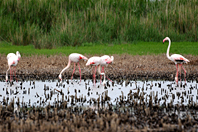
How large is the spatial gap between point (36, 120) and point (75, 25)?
17.8 m

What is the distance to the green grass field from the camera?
18969 mm

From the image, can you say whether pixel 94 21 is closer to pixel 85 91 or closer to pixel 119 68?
pixel 119 68

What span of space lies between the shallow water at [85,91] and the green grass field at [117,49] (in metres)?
8.48

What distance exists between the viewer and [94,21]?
24531 mm

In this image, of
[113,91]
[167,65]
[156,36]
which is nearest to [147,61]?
[167,65]

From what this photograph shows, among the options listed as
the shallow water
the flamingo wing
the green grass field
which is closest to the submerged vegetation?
the green grass field

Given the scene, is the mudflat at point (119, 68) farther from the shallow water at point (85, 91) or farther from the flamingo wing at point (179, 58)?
the shallow water at point (85, 91)

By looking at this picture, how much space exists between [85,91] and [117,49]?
1159cm

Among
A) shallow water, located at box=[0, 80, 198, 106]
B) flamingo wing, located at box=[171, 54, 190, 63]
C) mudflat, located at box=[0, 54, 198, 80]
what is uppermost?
flamingo wing, located at box=[171, 54, 190, 63]

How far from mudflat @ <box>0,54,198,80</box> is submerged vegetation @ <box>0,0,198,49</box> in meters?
6.32

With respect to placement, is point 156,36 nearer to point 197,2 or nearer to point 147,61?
point 197,2

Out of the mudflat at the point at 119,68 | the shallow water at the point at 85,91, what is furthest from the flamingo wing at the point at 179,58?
the shallow water at the point at 85,91

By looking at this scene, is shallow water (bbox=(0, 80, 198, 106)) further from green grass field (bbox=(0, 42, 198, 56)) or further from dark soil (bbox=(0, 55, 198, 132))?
green grass field (bbox=(0, 42, 198, 56))

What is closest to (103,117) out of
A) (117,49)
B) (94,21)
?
→ (117,49)
